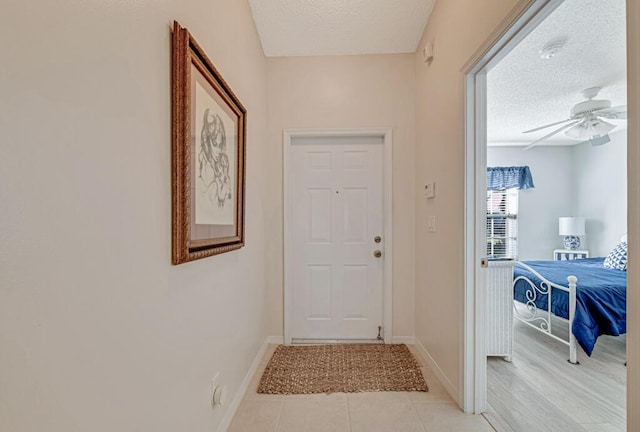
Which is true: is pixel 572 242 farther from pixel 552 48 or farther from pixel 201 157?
pixel 201 157

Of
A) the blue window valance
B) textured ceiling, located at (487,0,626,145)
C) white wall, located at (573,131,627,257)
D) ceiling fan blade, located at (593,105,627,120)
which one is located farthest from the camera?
the blue window valance

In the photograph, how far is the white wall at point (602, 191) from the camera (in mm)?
4723

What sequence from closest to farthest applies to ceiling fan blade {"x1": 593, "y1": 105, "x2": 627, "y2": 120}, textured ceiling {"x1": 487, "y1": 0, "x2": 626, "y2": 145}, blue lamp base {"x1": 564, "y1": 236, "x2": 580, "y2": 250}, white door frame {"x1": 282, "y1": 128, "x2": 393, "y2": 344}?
textured ceiling {"x1": 487, "y1": 0, "x2": 626, "y2": 145} → white door frame {"x1": 282, "y1": 128, "x2": 393, "y2": 344} → ceiling fan blade {"x1": 593, "y1": 105, "x2": 627, "y2": 120} → blue lamp base {"x1": 564, "y1": 236, "x2": 580, "y2": 250}

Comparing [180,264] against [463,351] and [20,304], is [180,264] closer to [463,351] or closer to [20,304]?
[20,304]

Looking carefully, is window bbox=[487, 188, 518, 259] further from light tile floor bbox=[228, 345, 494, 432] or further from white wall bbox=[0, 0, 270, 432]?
white wall bbox=[0, 0, 270, 432]

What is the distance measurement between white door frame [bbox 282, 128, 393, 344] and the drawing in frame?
3.27ft

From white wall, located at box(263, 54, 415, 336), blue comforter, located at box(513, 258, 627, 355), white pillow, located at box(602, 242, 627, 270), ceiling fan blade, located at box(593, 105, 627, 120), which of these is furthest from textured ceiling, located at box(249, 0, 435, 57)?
white pillow, located at box(602, 242, 627, 270)

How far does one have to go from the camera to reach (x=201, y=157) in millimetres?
A: 1346

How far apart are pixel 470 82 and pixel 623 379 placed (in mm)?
2294

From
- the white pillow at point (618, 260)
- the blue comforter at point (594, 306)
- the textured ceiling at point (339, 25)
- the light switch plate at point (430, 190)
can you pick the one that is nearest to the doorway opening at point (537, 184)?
the blue comforter at point (594, 306)

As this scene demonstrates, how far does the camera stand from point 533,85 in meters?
3.31

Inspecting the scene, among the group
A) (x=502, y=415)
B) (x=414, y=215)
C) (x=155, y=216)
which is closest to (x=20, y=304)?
(x=155, y=216)

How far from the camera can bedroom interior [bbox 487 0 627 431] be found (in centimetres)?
206

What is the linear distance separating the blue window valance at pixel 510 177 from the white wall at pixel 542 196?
0.16 metres
